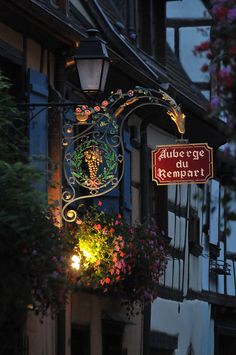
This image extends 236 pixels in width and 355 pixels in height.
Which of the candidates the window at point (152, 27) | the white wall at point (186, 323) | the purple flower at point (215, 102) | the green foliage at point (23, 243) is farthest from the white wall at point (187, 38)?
the purple flower at point (215, 102)

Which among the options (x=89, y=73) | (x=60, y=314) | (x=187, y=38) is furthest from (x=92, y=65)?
(x=187, y=38)

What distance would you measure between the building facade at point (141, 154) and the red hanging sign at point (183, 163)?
29 centimetres

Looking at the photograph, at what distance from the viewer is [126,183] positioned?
54.3 feet

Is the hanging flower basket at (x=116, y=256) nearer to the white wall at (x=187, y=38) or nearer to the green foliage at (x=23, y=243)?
the green foliage at (x=23, y=243)

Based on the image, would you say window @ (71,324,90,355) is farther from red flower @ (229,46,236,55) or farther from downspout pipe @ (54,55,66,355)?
red flower @ (229,46,236,55)

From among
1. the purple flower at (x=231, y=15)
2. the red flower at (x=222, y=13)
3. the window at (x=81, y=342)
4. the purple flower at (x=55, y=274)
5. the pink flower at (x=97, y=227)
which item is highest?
the pink flower at (x=97, y=227)

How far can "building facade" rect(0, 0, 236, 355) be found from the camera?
42.7 ft

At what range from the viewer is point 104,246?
13.4 meters

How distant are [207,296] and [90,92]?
11.7 m

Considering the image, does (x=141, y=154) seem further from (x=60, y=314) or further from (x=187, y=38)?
(x=187, y=38)

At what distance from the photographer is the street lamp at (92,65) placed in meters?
11.7

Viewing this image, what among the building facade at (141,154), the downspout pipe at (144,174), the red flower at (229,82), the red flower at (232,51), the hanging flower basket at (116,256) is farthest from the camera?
the downspout pipe at (144,174)

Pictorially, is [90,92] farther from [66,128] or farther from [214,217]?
[214,217]

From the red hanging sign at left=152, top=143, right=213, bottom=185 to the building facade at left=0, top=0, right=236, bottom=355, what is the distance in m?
0.29
